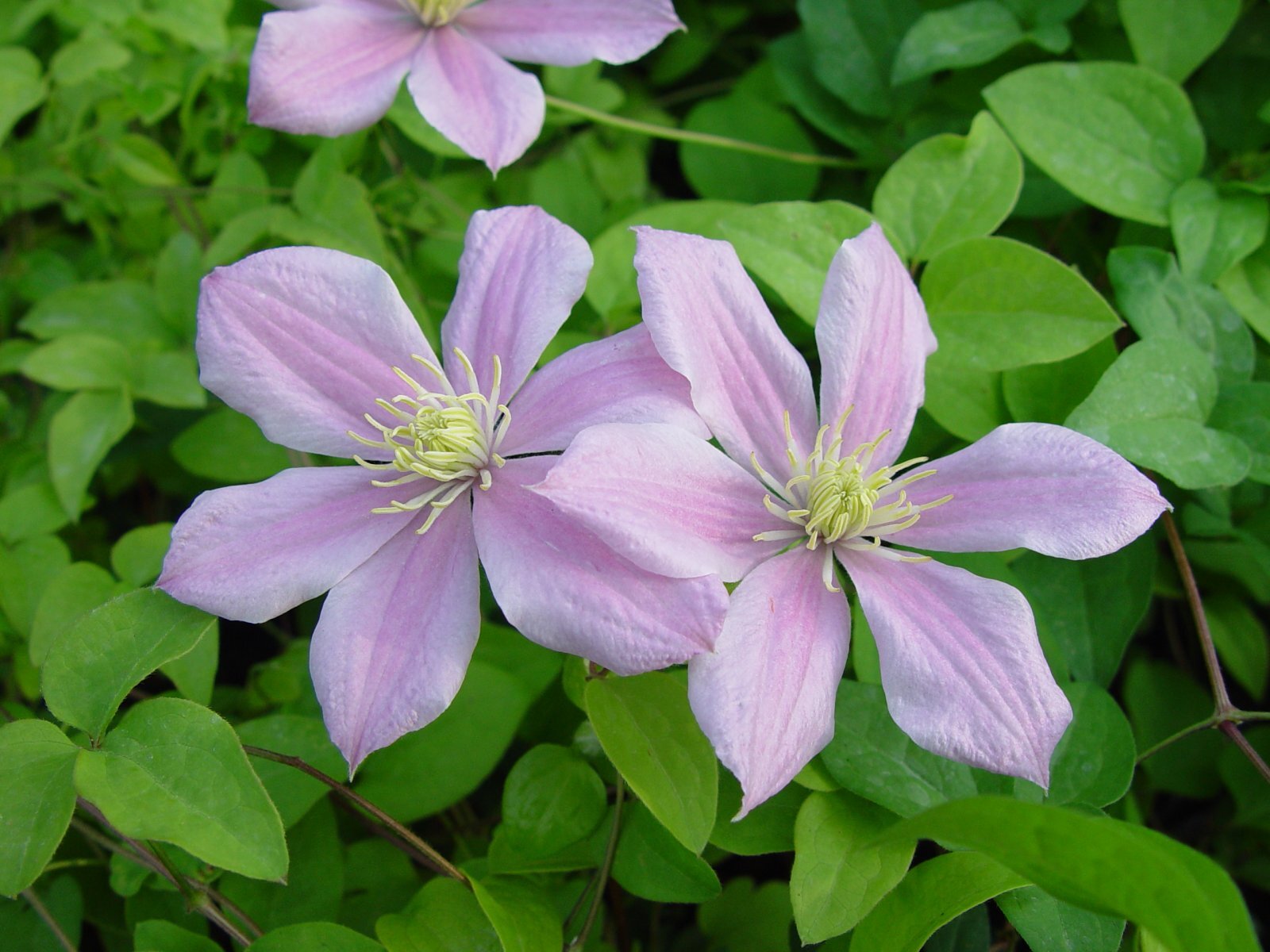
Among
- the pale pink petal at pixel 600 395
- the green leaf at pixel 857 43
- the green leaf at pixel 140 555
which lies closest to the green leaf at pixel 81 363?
the green leaf at pixel 140 555

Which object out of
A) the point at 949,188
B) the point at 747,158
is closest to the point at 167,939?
the point at 949,188

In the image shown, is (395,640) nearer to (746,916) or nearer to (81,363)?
(746,916)

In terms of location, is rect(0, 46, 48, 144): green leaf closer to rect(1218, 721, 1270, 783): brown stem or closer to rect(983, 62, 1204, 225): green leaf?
rect(983, 62, 1204, 225): green leaf

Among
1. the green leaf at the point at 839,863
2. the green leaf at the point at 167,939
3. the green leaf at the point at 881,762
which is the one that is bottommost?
the green leaf at the point at 167,939

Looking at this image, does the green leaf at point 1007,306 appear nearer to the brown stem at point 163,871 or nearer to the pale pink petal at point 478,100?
the pale pink petal at point 478,100

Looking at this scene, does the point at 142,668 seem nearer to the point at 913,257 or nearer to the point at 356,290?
the point at 356,290
